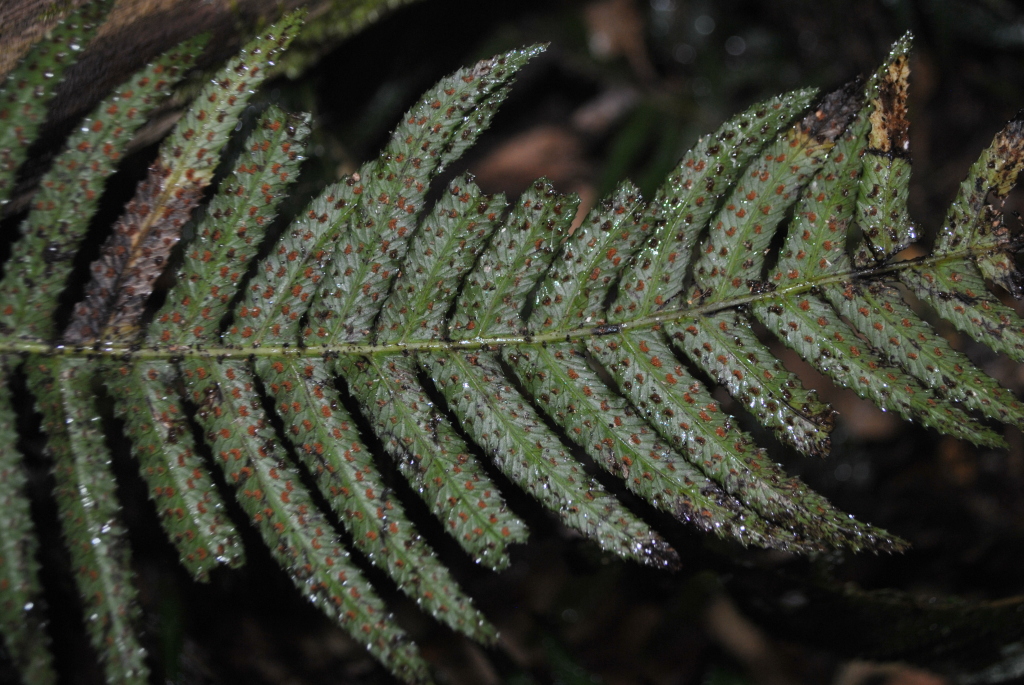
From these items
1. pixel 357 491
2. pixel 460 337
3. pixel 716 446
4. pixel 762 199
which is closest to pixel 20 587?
pixel 357 491

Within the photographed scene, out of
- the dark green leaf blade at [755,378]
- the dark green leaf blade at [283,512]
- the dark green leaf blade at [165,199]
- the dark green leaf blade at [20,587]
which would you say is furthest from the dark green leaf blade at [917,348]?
the dark green leaf blade at [20,587]

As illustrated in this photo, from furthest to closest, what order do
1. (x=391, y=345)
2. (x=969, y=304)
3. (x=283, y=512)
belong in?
(x=391, y=345)
(x=283, y=512)
(x=969, y=304)

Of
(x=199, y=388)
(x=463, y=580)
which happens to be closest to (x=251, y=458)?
(x=199, y=388)

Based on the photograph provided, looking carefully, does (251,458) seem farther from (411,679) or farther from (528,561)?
(528,561)

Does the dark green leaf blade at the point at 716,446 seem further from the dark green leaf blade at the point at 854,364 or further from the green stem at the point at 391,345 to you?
the dark green leaf blade at the point at 854,364

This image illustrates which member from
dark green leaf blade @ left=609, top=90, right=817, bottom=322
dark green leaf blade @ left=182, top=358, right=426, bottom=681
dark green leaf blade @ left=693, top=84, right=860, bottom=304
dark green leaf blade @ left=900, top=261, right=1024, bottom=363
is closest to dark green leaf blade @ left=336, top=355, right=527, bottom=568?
dark green leaf blade @ left=182, top=358, right=426, bottom=681

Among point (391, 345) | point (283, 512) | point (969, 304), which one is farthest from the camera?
point (391, 345)

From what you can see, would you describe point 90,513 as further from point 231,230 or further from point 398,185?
point 398,185
